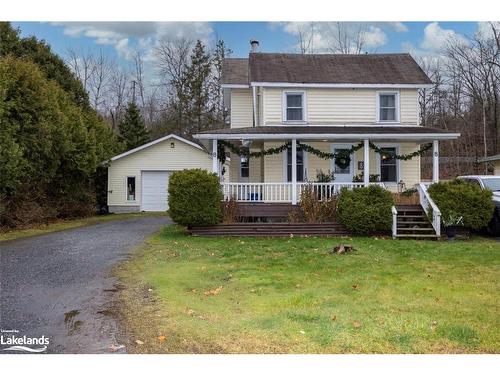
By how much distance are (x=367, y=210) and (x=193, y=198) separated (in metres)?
4.64

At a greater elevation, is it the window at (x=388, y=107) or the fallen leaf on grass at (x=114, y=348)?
the window at (x=388, y=107)

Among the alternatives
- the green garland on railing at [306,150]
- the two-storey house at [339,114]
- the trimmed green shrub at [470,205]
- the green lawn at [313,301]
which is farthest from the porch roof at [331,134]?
the green lawn at [313,301]

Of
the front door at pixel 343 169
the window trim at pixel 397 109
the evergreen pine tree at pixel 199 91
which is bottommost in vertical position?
the front door at pixel 343 169

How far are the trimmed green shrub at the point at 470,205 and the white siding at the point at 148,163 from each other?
43.2 feet

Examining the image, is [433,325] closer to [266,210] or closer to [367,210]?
[367,210]

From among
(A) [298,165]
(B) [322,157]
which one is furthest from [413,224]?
(A) [298,165]

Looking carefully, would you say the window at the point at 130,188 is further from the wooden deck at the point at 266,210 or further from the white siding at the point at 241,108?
the wooden deck at the point at 266,210

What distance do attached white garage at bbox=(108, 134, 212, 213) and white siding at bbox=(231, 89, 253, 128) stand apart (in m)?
5.11

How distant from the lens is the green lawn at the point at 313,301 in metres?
4.37

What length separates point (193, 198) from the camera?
12.2m

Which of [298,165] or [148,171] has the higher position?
[148,171]

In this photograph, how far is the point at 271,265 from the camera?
794cm
